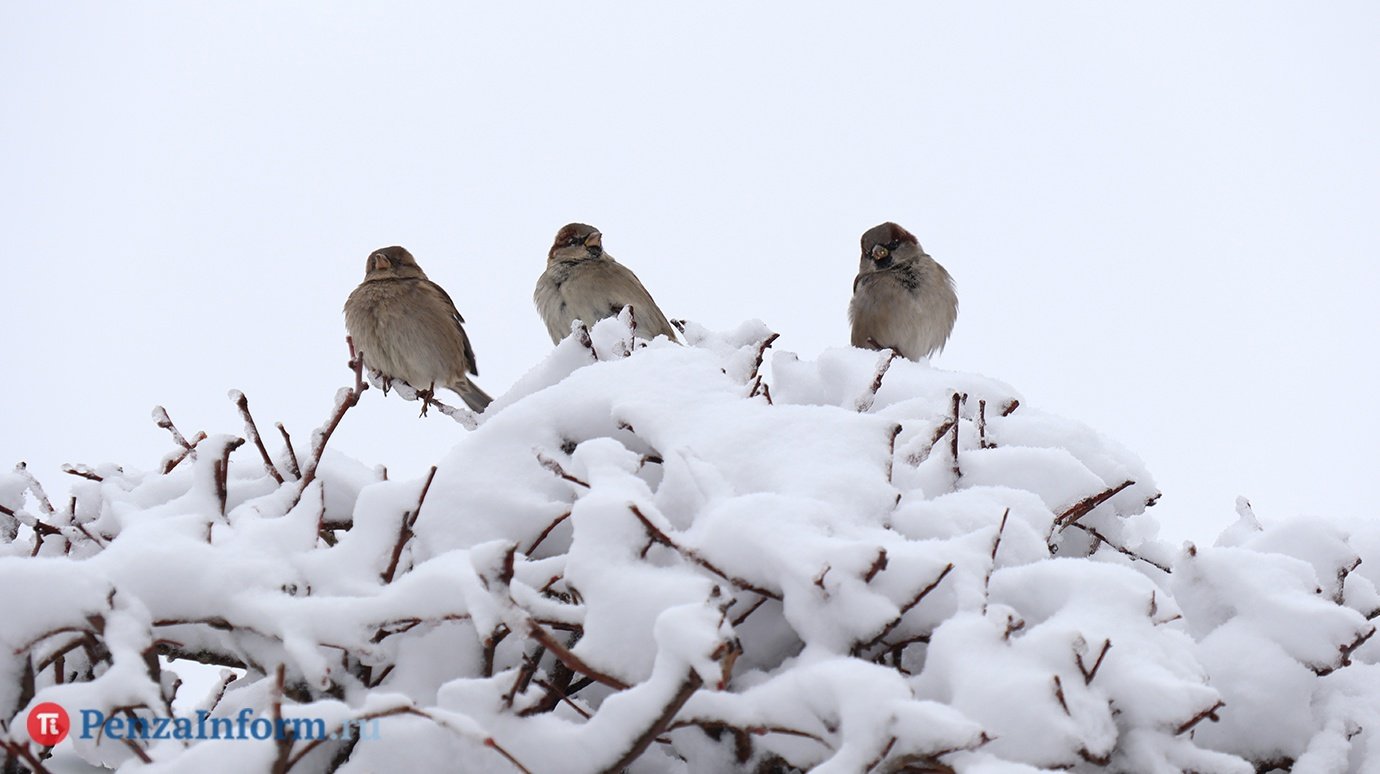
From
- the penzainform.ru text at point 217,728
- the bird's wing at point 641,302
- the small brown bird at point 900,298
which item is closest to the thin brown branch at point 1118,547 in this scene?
the penzainform.ru text at point 217,728

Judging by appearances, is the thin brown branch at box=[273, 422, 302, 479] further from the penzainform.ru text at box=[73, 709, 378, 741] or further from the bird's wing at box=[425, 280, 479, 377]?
the bird's wing at box=[425, 280, 479, 377]

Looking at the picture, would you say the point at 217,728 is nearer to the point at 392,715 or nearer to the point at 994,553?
the point at 392,715

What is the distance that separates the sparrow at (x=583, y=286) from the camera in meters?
7.39

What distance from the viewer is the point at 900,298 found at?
24.2 ft

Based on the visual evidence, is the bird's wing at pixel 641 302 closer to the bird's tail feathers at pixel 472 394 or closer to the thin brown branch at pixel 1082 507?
the bird's tail feathers at pixel 472 394

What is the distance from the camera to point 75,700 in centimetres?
157

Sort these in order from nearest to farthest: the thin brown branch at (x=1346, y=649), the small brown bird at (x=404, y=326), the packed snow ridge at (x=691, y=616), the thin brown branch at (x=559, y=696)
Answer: the packed snow ridge at (x=691, y=616), the thin brown branch at (x=559, y=696), the thin brown branch at (x=1346, y=649), the small brown bird at (x=404, y=326)

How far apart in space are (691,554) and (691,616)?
23cm

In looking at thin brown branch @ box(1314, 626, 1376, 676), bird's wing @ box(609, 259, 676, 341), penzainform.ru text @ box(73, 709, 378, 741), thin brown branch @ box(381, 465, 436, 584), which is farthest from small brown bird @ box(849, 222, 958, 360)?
penzainform.ru text @ box(73, 709, 378, 741)

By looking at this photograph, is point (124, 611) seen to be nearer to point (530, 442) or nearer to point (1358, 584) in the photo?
point (530, 442)

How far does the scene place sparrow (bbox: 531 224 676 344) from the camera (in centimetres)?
739

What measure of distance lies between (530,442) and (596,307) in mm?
5359

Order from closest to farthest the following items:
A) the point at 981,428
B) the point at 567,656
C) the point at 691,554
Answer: the point at 567,656
the point at 691,554
the point at 981,428

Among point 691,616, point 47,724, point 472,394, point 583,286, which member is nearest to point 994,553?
point 691,616
